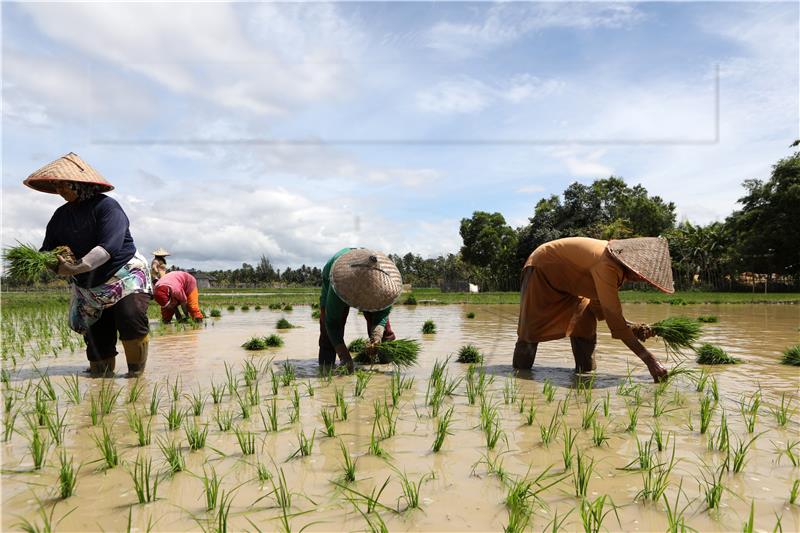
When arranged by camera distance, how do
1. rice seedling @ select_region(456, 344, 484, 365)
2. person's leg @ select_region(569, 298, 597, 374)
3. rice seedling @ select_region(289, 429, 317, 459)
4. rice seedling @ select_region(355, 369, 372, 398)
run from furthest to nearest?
1. rice seedling @ select_region(456, 344, 484, 365)
2. person's leg @ select_region(569, 298, 597, 374)
3. rice seedling @ select_region(355, 369, 372, 398)
4. rice seedling @ select_region(289, 429, 317, 459)

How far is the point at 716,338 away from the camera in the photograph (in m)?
8.62

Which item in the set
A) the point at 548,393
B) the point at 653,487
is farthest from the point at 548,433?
the point at 548,393

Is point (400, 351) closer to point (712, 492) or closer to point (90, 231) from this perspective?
point (90, 231)

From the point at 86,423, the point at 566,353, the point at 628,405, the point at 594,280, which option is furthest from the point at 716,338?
the point at 86,423

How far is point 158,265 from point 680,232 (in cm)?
4419

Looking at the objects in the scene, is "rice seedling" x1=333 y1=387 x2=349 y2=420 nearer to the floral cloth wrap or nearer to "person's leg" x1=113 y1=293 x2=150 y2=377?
"person's leg" x1=113 y1=293 x2=150 y2=377

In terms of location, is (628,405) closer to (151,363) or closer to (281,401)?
(281,401)

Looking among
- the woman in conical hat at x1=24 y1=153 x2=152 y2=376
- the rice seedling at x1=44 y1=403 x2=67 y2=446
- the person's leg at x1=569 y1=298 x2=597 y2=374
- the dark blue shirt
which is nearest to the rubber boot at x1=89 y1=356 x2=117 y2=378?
the woman in conical hat at x1=24 y1=153 x2=152 y2=376

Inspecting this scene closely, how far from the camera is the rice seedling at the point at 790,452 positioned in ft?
8.79

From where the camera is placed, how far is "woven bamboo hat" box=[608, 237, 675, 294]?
15.4 feet

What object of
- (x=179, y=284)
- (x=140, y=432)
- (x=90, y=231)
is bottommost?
(x=140, y=432)

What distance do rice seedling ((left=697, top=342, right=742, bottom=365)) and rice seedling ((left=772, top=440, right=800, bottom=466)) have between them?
307cm

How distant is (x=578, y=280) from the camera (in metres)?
5.32

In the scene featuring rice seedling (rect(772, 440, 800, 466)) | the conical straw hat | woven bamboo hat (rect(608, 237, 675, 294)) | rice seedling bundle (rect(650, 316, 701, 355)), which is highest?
the conical straw hat
